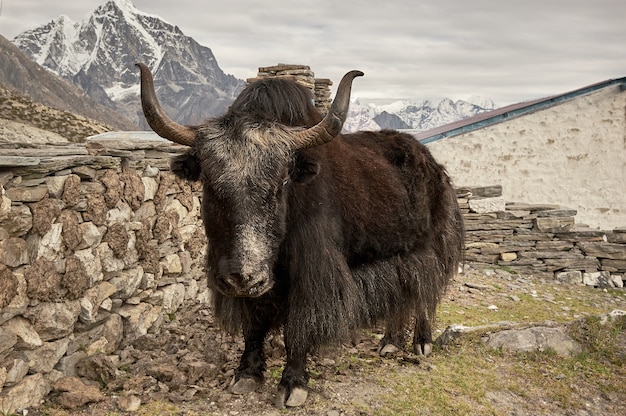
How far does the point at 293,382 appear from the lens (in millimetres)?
3555

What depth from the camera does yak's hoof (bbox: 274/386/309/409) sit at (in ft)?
11.4

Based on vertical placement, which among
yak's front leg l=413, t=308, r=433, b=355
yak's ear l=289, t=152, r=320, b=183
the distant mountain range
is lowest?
yak's front leg l=413, t=308, r=433, b=355

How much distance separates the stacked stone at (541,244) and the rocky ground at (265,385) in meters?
4.69

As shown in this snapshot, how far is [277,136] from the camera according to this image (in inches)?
125

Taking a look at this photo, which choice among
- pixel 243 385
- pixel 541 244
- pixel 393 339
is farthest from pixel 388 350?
pixel 541 244

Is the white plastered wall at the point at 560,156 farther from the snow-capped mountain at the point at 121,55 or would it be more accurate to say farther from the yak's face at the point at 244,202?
the snow-capped mountain at the point at 121,55

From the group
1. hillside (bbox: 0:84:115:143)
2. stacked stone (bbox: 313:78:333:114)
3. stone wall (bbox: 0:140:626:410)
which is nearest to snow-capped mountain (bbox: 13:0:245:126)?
hillside (bbox: 0:84:115:143)

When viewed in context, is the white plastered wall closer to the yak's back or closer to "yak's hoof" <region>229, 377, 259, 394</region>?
the yak's back

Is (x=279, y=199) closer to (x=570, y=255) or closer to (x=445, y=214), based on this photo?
(x=445, y=214)

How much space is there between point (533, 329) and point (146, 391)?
3272 mm

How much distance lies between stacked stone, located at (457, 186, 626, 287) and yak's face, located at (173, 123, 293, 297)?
23.1ft

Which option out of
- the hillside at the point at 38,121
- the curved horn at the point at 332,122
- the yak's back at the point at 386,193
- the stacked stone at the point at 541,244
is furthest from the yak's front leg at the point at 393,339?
the hillside at the point at 38,121

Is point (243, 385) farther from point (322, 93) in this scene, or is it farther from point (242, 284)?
point (322, 93)

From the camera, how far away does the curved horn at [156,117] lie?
3072 mm
